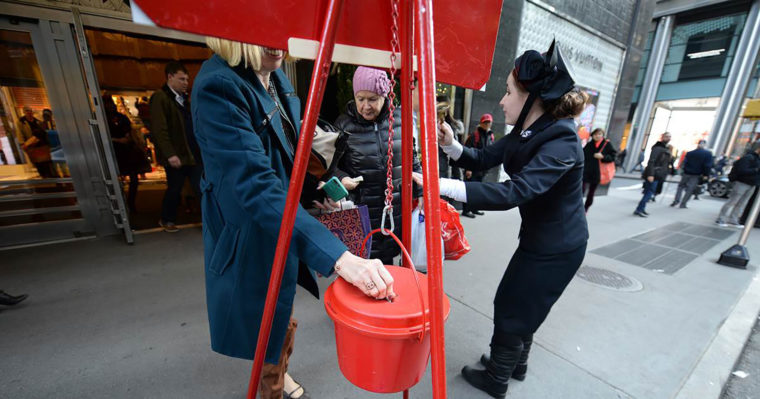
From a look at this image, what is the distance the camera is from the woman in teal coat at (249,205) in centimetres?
99

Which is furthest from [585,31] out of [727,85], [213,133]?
[727,85]

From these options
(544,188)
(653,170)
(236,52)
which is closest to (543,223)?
(544,188)

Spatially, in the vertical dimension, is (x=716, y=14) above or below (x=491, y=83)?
above

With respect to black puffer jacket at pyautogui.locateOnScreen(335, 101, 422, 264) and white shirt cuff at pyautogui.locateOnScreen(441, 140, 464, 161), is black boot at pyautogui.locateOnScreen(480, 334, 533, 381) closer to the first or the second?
black puffer jacket at pyautogui.locateOnScreen(335, 101, 422, 264)

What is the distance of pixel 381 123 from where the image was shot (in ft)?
7.65

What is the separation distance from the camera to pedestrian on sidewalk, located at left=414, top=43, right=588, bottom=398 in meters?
1.39

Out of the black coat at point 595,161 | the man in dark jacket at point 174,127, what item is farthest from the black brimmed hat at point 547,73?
the black coat at point 595,161

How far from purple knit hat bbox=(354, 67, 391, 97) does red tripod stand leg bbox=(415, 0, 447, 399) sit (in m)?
1.33

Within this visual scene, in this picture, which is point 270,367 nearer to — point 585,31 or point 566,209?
point 566,209

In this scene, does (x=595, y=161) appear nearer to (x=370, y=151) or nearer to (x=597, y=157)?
(x=597, y=157)

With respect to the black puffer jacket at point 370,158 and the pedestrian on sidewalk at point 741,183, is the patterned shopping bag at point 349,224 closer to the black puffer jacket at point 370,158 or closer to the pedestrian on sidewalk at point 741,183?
the black puffer jacket at point 370,158

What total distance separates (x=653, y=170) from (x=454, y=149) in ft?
25.9

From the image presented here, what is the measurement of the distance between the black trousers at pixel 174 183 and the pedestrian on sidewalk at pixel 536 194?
416cm

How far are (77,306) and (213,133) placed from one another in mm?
3004
